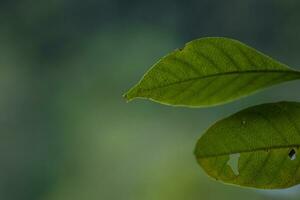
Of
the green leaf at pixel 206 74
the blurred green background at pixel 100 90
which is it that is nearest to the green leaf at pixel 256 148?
the green leaf at pixel 206 74

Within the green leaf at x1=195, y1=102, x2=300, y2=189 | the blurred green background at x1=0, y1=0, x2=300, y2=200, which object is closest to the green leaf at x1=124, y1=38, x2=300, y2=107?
the green leaf at x1=195, y1=102, x2=300, y2=189

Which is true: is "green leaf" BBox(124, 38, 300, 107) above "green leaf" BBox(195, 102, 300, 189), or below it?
above

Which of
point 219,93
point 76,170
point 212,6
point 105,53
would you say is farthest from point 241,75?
point 105,53

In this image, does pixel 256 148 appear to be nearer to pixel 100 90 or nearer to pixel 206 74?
pixel 206 74

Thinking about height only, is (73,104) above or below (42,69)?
below

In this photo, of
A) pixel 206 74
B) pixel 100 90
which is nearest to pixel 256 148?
pixel 206 74

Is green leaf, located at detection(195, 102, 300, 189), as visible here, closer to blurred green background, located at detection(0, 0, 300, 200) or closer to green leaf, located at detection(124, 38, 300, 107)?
green leaf, located at detection(124, 38, 300, 107)

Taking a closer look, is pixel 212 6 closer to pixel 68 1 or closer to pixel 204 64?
pixel 68 1
